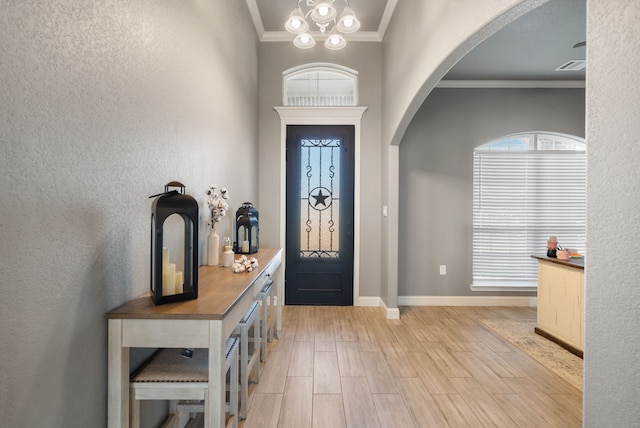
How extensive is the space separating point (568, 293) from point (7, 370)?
384cm

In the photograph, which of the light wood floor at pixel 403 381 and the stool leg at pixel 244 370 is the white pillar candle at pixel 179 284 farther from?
the light wood floor at pixel 403 381

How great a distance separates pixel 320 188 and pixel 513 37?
2.63m

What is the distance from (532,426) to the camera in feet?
6.36

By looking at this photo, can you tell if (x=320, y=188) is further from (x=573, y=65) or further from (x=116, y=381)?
(x=573, y=65)

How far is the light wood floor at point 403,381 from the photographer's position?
1.99 metres

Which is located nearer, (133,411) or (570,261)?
(133,411)

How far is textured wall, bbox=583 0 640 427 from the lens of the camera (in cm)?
84

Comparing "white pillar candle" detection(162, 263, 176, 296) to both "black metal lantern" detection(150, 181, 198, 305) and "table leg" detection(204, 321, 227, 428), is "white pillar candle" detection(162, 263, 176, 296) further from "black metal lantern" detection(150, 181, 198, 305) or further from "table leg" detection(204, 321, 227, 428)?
"table leg" detection(204, 321, 227, 428)

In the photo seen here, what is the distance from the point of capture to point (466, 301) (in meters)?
4.36

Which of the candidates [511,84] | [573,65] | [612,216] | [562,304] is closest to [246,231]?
[612,216]

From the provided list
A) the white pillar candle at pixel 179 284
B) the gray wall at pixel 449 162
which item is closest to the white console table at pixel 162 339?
the white pillar candle at pixel 179 284

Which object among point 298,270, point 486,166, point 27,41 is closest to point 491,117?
point 486,166

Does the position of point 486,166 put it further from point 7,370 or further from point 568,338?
point 7,370

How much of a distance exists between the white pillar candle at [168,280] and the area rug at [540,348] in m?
2.84
